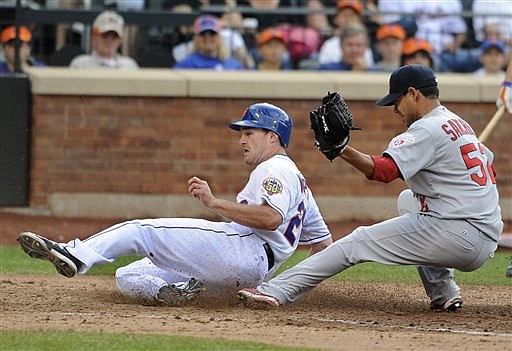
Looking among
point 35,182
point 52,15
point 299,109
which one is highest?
point 52,15

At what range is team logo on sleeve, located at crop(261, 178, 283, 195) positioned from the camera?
660 cm

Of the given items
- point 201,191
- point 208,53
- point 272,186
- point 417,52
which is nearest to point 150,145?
point 208,53

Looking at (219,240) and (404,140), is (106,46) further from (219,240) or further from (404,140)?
(404,140)

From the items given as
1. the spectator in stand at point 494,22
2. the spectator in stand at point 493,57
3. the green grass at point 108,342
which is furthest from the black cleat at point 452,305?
the spectator in stand at point 494,22

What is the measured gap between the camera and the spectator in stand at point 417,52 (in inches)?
509

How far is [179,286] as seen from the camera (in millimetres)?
6863

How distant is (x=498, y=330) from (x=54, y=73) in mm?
7019

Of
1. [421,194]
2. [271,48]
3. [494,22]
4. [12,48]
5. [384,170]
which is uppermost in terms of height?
[494,22]

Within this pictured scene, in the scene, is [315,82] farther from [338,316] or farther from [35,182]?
[338,316]

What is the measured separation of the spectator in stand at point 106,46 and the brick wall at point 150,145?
0.59m

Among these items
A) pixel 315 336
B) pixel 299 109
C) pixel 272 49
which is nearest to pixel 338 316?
pixel 315 336

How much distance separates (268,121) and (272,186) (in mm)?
465

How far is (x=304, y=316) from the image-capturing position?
663 centimetres

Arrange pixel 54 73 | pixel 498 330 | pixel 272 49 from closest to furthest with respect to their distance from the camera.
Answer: pixel 498 330 < pixel 54 73 < pixel 272 49
